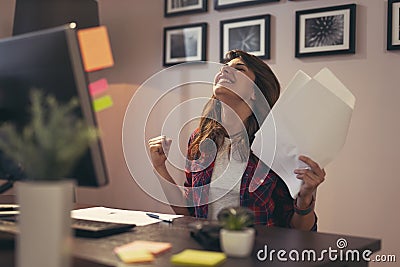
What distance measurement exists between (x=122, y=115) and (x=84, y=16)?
815 millimetres

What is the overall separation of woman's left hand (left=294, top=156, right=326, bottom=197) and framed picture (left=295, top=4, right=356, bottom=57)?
3.66 feet

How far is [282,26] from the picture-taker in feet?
8.49

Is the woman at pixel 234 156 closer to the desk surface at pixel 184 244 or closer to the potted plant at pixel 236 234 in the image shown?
the desk surface at pixel 184 244

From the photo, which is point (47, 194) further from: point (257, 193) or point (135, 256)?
point (257, 193)

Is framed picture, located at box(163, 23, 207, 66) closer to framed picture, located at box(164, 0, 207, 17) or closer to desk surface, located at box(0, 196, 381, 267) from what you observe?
framed picture, located at box(164, 0, 207, 17)

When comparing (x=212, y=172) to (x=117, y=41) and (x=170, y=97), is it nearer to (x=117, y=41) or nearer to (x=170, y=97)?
(x=170, y=97)

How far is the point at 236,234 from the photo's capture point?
952 mm

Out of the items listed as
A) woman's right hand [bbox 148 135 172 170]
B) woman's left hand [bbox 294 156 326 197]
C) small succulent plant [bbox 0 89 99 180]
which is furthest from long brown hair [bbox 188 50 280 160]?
small succulent plant [bbox 0 89 99 180]

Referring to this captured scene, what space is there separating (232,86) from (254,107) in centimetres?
13

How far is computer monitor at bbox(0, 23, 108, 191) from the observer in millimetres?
920

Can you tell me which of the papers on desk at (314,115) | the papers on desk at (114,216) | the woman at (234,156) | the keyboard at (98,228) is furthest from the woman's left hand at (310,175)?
the keyboard at (98,228)

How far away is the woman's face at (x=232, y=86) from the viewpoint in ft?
5.86

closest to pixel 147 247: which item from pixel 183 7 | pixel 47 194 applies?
pixel 47 194

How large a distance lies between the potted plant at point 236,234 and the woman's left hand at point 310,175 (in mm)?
408
